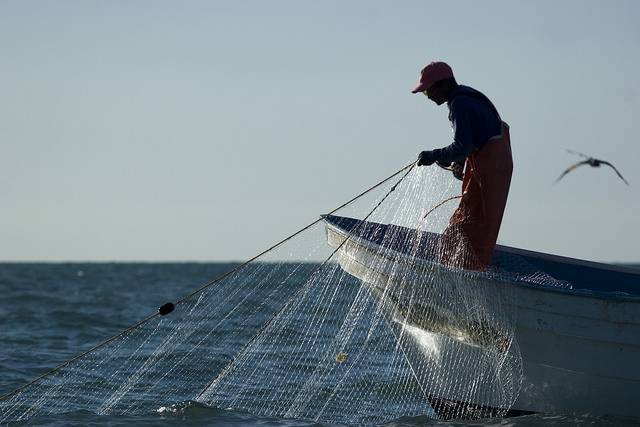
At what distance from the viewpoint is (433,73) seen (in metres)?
9.41

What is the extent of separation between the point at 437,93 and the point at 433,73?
0.17 m

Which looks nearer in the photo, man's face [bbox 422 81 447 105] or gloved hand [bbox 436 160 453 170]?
man's face [bbox 422 81 447 105]

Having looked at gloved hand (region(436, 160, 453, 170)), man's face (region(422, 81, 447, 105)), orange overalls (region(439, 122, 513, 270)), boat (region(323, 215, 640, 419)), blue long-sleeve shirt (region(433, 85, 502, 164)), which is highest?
man's face (region(422, 81, 447, 105))

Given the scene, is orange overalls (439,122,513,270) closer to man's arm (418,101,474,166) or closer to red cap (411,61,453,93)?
man's arm (418,101,474,166)

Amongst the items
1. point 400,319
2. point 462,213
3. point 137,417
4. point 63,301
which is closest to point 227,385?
point 137,417

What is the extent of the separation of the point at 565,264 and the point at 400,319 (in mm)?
2334

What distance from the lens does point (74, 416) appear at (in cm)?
1041

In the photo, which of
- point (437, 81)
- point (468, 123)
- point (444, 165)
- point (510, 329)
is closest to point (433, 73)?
point (437, 81)

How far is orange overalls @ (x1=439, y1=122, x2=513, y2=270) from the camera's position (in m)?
9.41

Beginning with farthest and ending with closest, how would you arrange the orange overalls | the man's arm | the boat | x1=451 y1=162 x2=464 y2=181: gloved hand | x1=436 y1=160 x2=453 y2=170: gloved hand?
x1=451 y1=162 x2=464 y2=181: gloved hand → x1=436 y1=160 x2=453 y2=170: gloved hand → the orange overalls → the man's arm → the boat

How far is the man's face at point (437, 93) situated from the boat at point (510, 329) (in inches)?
47.7

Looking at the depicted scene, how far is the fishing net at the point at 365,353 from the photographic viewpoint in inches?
371

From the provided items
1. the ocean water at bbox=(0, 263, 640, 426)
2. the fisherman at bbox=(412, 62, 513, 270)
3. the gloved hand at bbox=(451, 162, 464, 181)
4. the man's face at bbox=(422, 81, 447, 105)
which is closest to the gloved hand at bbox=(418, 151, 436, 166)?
the fisherman at bbox=(412, 62, 513, 270)

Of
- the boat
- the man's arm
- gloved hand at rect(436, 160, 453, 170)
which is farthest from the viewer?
gloved hand at rect(436, 160, 453, 170)
